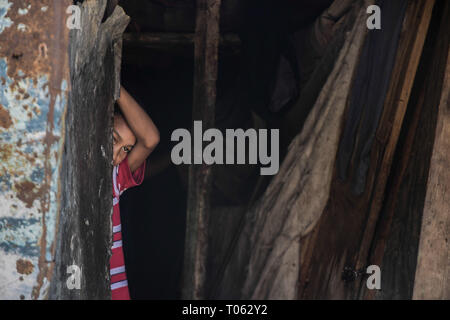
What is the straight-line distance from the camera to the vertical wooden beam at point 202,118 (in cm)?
192

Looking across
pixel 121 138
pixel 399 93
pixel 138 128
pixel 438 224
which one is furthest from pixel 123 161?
pixel 438 224

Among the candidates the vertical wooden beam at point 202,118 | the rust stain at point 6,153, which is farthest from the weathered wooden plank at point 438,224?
the rust stain at point 6,153

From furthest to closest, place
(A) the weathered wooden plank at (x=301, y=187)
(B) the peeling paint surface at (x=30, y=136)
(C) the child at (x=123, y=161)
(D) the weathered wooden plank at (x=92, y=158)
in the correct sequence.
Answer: (C) the child at (x=123, y=161)
(A) the weathered wooden plank at (x=301, y=187)
(D) the weathered wooden plank at (x=92, y=158)
(B) the peeling paint surface at (x=30, y=136)

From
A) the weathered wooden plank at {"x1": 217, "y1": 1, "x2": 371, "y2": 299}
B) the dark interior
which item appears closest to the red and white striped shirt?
the dark interior

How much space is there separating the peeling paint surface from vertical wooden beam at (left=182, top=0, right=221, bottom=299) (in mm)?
665

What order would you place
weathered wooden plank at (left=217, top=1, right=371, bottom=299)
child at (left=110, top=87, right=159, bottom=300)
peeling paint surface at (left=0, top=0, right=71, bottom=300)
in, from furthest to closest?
child at (left=110, top=87, right=159, bottom=300) < weathered wooden plank at (left=217, top=1, right=371, bottom=299) < peeling paint surface at (left=0, top=0, right=71, bottom=300)

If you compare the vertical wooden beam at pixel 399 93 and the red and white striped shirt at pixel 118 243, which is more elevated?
the vertical wooden beam at pixel 399 93

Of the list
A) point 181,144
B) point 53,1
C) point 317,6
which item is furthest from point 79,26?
point 181,144

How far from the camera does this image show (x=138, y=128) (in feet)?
6.74

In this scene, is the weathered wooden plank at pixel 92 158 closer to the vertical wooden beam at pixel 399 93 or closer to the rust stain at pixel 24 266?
the rust stain at pixel 24 266

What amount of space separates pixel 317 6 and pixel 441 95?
60cm

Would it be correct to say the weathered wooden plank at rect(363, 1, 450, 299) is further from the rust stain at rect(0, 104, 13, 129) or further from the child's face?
the rust stain at rect(0, 104, 13, 129)

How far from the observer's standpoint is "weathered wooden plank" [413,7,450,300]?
6.51 feet

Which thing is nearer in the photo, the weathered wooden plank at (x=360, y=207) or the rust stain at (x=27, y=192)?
the rust stain at (x=27, y=192)
